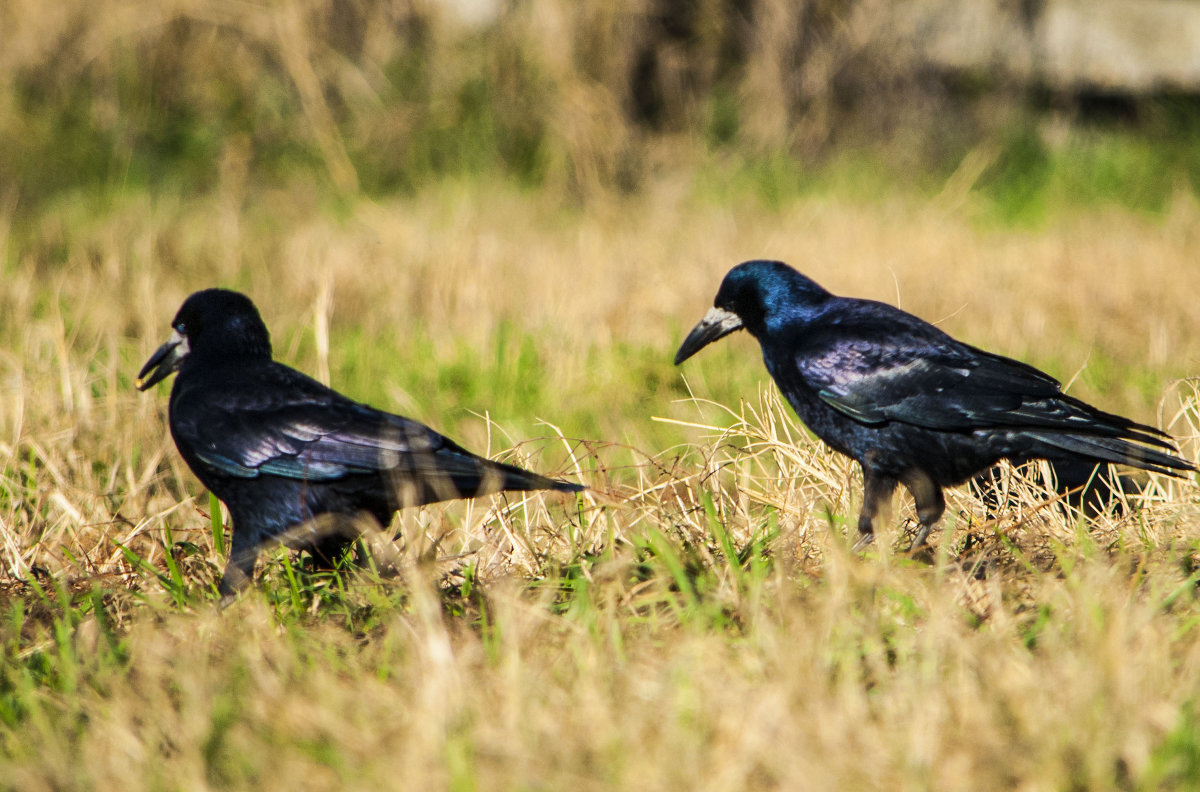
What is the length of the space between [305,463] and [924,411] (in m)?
1.49

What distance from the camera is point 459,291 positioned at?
603 centimetres

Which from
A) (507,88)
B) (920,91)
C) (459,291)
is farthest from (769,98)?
(459,291)

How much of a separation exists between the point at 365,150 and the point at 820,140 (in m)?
3.03

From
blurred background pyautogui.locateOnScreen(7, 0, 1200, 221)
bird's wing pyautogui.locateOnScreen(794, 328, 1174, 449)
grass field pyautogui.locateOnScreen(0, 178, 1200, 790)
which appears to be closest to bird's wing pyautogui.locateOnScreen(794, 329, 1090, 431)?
bird's wing pyautogui.locateOnScreen(794, 328, 1174, 449)

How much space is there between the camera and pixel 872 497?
3314 mm

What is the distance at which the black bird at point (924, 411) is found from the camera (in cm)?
317

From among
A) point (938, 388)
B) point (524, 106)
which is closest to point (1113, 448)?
point (938, 388)

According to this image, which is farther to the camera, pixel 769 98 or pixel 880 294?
pixel 769 98

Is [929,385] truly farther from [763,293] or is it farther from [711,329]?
[711,329]

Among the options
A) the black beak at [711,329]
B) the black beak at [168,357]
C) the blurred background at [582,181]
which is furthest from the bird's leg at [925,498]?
the black beak at [168,357]

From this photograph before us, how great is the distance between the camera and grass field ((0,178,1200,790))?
1971 millimetres

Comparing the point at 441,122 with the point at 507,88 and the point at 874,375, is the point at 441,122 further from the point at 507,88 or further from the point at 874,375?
the point at 874,375

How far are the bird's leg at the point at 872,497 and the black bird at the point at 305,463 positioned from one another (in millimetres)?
851

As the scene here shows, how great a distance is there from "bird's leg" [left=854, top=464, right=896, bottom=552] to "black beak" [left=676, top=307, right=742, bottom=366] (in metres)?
0.65
